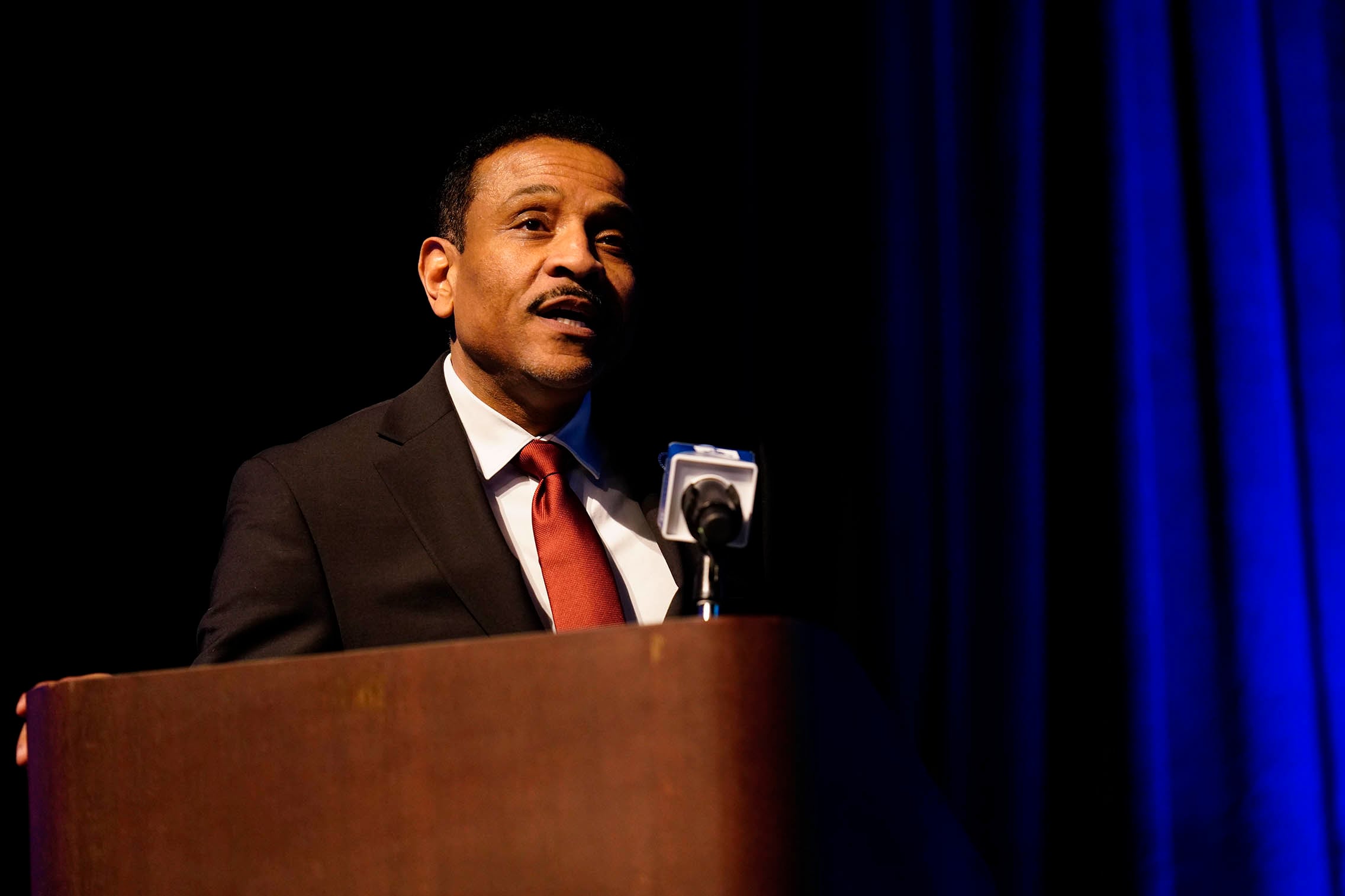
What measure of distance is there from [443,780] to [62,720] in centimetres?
30

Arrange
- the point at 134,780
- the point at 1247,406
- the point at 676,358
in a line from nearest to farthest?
the point at 134,780 < the point at 1247,406 < the point at 676,358

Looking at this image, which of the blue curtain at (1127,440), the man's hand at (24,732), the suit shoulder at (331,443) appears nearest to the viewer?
the man's hand at (24,732)

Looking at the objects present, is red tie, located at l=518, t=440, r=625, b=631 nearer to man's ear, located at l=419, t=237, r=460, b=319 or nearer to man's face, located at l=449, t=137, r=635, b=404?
man's face, located at l=449, t=137, r=635, b=404

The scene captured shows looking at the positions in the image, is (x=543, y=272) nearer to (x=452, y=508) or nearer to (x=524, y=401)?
(x=524, y=401)

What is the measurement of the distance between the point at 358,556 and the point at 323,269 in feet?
2.83

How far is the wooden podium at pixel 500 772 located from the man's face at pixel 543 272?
2.88ft

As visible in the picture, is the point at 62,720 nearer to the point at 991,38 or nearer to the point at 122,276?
the point at 122,276

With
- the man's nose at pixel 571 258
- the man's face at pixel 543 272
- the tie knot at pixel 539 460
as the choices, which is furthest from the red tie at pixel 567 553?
the man's nose at pixel 571 258

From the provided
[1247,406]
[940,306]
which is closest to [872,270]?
[940,306]

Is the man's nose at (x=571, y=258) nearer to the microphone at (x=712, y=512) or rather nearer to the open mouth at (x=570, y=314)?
the open mouth at (x=570, y=314)

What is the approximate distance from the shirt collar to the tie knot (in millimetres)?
11

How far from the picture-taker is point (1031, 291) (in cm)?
190

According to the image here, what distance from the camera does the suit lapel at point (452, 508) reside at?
4.29 ft

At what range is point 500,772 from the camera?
2.10ft
